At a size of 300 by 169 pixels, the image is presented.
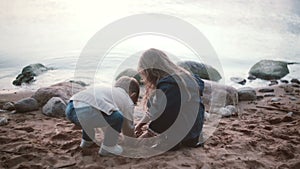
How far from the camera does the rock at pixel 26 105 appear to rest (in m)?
3.92

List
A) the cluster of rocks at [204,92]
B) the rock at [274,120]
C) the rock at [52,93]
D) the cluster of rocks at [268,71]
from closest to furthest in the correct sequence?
the rock at [274,120], the cluster of rocks at [204,92], the rock at [52,93], the cluster of rocks at [268,71]

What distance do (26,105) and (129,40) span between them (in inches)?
127

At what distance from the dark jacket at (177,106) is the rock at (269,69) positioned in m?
3.66

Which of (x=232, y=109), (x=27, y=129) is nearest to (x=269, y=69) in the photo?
(x=232, y=109)

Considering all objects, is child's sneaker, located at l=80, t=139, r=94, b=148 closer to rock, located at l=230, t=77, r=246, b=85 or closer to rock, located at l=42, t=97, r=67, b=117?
rock, located at l=42, t=97, r=67, b=117

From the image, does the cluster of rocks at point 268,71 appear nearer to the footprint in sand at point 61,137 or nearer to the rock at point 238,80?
the rock at point 238,80

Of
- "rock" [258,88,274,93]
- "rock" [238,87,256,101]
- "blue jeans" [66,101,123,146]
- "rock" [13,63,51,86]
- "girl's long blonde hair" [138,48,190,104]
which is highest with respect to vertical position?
"girl's long blonde hair" [138,48,190,104]

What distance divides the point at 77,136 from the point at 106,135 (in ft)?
1.59

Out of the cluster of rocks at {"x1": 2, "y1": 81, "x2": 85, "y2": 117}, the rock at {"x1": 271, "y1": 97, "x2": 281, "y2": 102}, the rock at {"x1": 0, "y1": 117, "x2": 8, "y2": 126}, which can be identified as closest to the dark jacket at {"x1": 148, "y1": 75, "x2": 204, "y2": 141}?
the cluster of rocks at {"x1": 2, "y1": 81, "x2": 85, "y2": 117}

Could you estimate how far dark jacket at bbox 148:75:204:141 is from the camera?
2914 mm

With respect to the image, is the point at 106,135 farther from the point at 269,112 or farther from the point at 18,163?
the point at 269,112

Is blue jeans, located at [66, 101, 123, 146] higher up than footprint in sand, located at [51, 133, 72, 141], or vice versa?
blue jeans, located at [66, 101, 123, 146]

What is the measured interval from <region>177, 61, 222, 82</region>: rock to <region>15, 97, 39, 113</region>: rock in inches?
93.5

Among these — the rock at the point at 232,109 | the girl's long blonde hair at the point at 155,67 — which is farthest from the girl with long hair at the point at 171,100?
the rock at the point at 232,109
